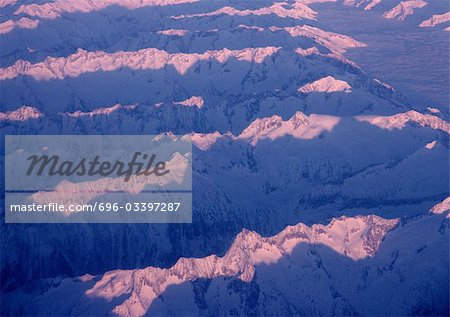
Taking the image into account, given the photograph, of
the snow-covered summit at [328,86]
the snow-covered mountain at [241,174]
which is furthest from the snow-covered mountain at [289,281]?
the snow-covered summit at [328,86]

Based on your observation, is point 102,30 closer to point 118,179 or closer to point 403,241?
point 118,179

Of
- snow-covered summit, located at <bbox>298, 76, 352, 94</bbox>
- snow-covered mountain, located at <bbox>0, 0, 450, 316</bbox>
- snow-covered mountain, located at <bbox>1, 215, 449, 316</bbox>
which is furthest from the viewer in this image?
snow-covered summit, located at <bbox>298, 76, 352, 94</bbox>

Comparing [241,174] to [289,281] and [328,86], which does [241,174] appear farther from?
[289,281]

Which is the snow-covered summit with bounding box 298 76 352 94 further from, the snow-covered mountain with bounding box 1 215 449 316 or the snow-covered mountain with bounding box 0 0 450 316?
the snow-covered mountain with bounding box 1 215 449 316

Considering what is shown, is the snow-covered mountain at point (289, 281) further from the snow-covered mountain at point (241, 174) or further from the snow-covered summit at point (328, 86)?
the snow-covered summit at point (328, 86)

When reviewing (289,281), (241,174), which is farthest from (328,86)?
(289,281)

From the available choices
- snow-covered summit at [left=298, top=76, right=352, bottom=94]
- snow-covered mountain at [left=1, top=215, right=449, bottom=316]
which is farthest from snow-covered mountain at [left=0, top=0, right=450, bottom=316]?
snow-covered summit at [left=298, top=76, right=352, bottom=94]

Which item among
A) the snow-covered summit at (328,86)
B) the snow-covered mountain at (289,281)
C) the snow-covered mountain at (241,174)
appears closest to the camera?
the snow-covered mountain at (289,281)

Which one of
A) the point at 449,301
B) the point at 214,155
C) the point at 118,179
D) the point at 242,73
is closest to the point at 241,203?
the point at 214,155
